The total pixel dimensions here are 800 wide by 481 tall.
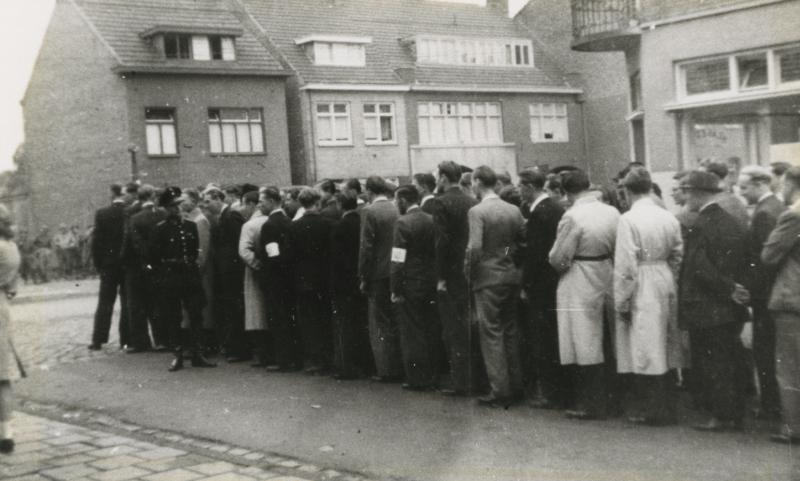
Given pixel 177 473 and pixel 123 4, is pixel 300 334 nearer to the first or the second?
pixel 177 473

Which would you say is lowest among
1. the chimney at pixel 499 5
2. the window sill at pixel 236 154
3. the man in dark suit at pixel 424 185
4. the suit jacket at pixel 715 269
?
the suit jacket at pixel 715 269

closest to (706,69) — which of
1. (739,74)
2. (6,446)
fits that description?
(739,74)

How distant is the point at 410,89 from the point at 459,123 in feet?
11.0

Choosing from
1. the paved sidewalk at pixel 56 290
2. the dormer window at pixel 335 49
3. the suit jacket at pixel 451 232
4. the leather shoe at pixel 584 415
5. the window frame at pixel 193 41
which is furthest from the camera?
the dormer window at pixel 335 49

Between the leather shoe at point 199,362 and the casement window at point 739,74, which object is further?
the casement window at point 739,74

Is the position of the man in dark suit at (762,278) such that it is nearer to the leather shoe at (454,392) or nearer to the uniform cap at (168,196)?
the leather shoe at (454,392)

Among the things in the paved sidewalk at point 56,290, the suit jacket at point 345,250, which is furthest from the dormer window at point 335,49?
the suit jacket at point 345,250

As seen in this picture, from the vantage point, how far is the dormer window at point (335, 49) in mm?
38844

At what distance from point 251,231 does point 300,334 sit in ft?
4.58

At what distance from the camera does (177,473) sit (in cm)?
667

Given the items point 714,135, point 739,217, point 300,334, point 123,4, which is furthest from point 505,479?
point 123,4

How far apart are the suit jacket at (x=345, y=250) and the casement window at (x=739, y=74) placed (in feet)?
25.9

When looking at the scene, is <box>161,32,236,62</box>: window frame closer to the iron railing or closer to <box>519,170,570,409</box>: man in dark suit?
the iron railing

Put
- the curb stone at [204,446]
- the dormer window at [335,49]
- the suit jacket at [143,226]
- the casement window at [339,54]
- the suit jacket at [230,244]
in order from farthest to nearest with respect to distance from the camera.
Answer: the casement window at [339,54] → the dormer window at [335,49] → the suit jacket at [143,226] → the suit jacket at [230,244] → the curb stone at [204,446]
